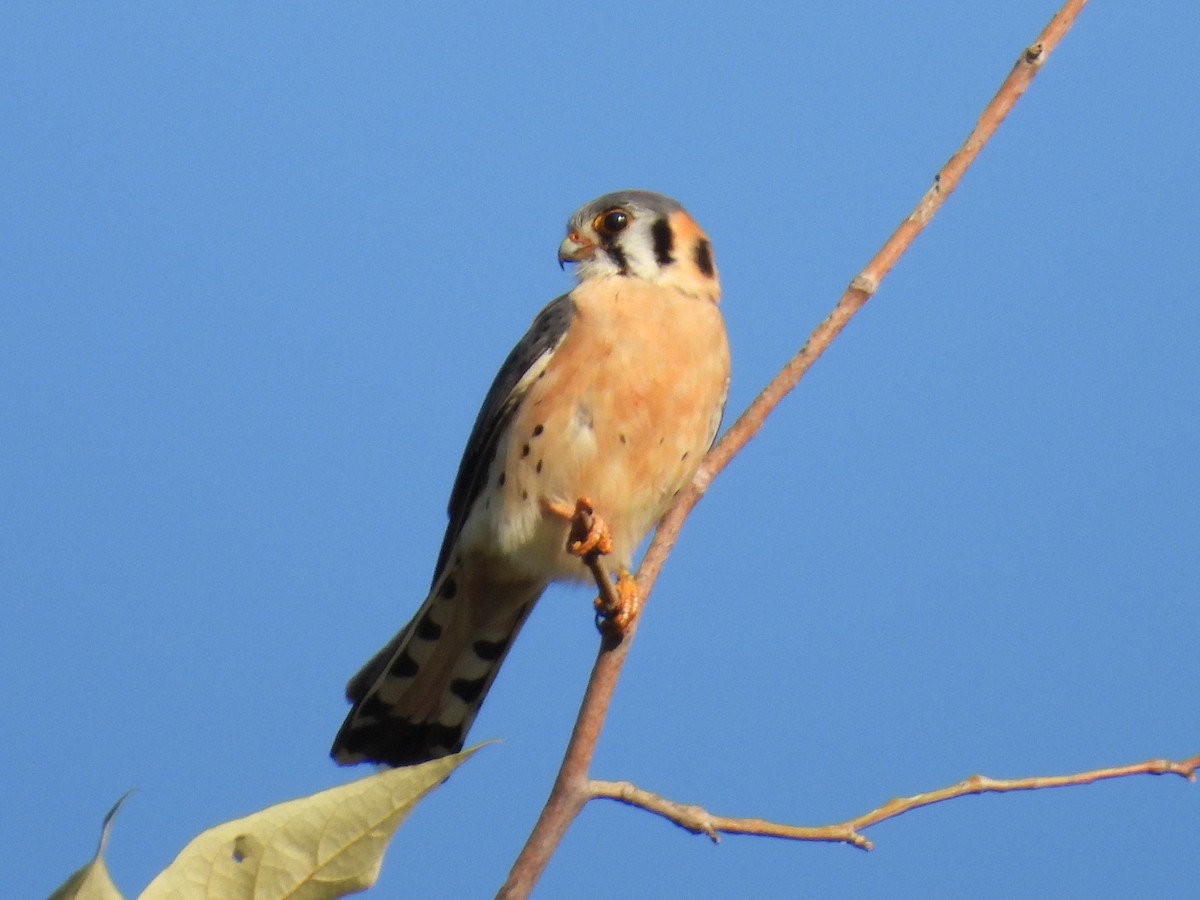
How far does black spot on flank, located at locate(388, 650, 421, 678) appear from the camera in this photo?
282cm

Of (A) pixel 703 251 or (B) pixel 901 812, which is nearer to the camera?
(B) pixel 901 812

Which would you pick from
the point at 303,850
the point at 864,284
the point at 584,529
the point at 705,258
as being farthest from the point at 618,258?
the point at 303,850

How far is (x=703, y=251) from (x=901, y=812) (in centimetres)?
167

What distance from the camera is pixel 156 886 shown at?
2.18 ft

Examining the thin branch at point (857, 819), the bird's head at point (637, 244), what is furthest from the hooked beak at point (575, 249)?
the thin branch at point (857, 819)

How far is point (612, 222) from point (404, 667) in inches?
36.4

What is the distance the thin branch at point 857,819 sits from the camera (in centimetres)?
122

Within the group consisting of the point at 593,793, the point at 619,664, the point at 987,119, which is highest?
the point at 987,119

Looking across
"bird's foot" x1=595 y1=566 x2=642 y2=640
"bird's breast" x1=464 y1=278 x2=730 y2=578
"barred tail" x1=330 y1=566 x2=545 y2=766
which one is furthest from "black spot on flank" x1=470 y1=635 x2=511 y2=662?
"bird's foot" x1=595 y1=566 x2=642 y2=640

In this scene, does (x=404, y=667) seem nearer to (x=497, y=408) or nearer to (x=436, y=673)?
(x=436, y=673)

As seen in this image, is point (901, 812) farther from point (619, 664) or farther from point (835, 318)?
point (835, 318)

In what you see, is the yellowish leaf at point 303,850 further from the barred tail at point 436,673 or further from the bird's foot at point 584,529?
Answer: the barred tail at point 436,673

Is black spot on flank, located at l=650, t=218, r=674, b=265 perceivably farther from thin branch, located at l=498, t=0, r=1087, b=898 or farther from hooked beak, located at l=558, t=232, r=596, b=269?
thin branch, located at l=498, t=0, r=1087, b=898

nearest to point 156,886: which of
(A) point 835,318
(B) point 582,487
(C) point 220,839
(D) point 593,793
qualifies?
(C) point 220,839
